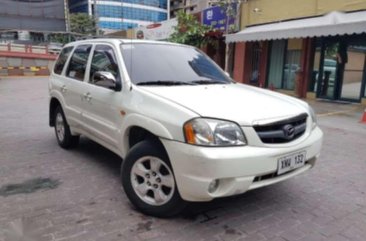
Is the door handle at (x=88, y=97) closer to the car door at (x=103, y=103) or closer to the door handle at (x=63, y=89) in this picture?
the car door at (x=103, y=103)

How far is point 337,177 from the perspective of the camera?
450 centimetres

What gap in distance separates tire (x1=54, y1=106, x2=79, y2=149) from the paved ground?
0.14 m

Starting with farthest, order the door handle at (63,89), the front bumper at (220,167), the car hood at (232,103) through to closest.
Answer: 1. the door handle at (63,89)
2. the car hood at (232,103)
3. the front bumper at (220,167)

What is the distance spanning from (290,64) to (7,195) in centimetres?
1262

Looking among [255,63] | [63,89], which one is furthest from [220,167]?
[255,63]

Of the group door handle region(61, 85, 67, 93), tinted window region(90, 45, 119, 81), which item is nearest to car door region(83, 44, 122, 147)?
tinted window region(90, 45, 119, 81)

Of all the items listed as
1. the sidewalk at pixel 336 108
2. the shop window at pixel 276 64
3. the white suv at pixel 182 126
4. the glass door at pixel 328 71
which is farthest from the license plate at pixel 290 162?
the shop window at pixel 276 64

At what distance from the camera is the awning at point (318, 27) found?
9796 mm

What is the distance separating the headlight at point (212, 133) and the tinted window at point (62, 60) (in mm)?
3349

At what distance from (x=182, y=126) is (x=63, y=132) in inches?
127

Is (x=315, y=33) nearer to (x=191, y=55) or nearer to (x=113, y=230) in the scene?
(x=191, y=55)

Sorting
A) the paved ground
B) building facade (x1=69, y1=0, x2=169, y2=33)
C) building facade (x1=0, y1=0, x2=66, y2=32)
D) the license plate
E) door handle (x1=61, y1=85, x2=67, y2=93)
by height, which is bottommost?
the paved ground

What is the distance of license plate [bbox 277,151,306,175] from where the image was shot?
9.95ft

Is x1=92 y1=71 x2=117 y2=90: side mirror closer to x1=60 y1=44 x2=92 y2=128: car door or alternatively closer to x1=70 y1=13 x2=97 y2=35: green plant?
x1=60 y1=44 x2=92 y2=128: car door
